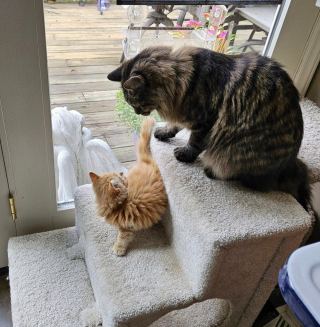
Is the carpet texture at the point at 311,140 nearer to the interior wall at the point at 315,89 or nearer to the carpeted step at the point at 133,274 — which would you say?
the interior wall at the point at 315,89

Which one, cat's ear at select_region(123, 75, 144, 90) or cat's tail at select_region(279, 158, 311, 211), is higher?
cat's ear at select_region(123, 75, 144, 90)

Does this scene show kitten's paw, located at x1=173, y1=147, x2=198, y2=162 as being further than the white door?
No

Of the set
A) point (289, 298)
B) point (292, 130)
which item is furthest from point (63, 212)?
point (289, 298)

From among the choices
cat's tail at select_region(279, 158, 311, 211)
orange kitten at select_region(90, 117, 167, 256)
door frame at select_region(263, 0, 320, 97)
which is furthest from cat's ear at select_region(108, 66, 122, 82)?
door frame at select_region(263, 0, 320, 97)

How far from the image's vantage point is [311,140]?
1209mm

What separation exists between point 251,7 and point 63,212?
3.72 ft

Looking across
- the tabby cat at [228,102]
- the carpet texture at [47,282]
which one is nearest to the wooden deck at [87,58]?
the tabby cat at [228,102]

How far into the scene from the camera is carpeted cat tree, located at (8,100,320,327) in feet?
2.91

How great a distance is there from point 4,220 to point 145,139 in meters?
0.66

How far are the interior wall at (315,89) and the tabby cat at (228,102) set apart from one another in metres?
0.56

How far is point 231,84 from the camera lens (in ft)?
2.97

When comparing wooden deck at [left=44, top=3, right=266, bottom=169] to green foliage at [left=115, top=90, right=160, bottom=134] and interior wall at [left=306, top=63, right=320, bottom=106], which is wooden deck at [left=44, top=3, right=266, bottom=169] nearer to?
green foliage at [left=115, top=90, right=160, bottom=134]

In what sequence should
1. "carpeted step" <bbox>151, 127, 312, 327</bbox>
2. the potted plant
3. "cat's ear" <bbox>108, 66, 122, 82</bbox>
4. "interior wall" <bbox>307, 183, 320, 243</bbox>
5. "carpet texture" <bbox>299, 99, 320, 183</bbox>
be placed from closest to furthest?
"carpeted step" <bbox>151, 127, 312, 327</bbox> → "cat's ear" <bbox>108, 66, 122, 82</bbox> → "carpet texture" <bbox>299, 99, 320, 183</bbox> → the potted plant → "interior wall" <bbox>307, 183, 320, 243</bbox>

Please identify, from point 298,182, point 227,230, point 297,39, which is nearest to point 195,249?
point 227,230
